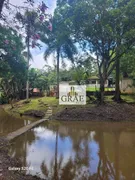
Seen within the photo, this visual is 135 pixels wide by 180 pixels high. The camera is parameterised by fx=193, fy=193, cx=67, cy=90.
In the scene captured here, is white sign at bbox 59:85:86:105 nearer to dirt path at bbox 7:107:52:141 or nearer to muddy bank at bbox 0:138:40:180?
dirt path at bbox 7:107:52:141

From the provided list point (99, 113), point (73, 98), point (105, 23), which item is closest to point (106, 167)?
point (99, 113)

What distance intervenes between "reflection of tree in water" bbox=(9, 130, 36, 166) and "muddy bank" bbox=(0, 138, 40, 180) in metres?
0.25

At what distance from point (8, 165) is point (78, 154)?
2.86 metres

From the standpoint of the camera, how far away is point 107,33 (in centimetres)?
1480

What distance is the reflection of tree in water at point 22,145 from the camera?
682cm

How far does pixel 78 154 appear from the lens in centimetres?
723

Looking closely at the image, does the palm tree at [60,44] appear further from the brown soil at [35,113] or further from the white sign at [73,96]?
the brown soil at [35,113]

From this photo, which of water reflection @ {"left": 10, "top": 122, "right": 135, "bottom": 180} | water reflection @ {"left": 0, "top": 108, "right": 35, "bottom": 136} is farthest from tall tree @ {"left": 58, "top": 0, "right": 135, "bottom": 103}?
water reflection @ {"left": 0, "top": 108, "right": 35, "bottom": 136}

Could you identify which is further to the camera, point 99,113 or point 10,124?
point 99,113

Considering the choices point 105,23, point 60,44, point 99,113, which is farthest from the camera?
point 60,44

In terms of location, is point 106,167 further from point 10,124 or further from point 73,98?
point 73,98

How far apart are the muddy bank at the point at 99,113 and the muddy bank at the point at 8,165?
7.89 m

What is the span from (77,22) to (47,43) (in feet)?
16.9

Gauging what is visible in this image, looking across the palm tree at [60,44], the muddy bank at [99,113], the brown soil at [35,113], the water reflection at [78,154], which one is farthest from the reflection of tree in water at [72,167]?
the palm tree at [60,44]
